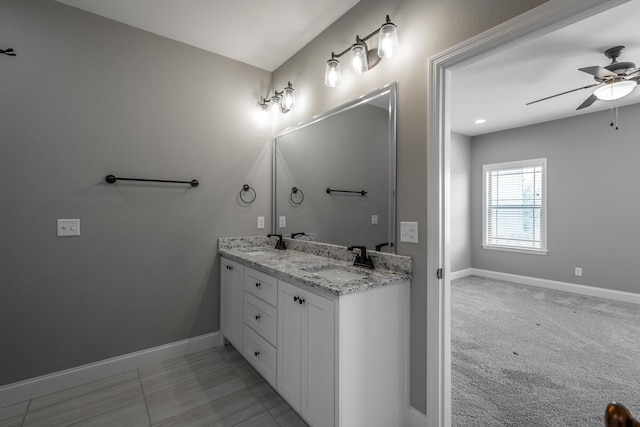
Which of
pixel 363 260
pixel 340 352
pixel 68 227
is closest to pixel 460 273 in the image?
pixel 363 260

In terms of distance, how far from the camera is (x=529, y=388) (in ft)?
6.84

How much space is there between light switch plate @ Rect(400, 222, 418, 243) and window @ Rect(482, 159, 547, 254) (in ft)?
14.8

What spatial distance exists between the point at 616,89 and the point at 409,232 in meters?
2.97

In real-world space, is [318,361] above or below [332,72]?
below

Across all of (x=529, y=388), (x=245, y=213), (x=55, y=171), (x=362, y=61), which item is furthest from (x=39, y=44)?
(x=529, y=388)

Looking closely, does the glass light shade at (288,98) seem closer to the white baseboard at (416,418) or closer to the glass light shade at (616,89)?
the white baseboard at (416,418)

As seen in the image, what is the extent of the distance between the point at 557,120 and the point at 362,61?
4.55 m

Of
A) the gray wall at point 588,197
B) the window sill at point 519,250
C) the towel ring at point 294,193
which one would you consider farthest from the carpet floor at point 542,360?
the towel ring at point 294,193

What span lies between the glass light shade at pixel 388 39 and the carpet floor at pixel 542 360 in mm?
2255

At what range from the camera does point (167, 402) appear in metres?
1.92

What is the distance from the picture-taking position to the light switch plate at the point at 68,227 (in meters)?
2.07

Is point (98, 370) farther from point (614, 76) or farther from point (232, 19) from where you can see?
point (614, 76)

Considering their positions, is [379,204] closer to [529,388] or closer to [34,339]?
[529,388]

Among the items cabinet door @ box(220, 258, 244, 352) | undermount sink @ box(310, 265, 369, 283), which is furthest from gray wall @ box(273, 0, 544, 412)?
cabinet door @ box(220, 258, 244, 352)
